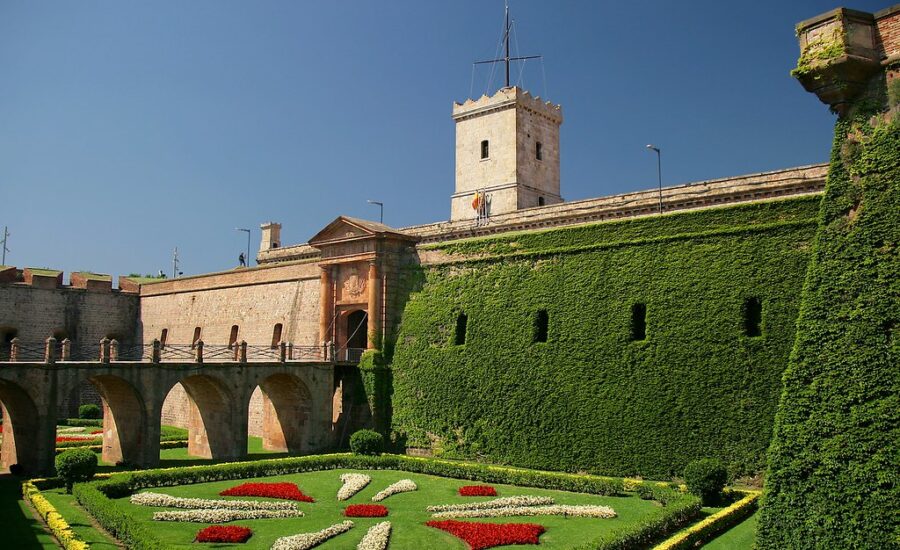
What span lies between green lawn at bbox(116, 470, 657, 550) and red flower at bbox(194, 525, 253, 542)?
7.8 inches

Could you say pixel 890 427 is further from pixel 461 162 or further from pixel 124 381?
pixel 461 162

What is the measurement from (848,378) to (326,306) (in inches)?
931

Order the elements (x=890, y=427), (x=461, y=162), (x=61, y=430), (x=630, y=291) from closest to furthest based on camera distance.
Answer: (x=890, y=427) < (x=630, y=291) < (x=61, y=430) < (x=461, y=162)

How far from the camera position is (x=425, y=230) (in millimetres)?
34312

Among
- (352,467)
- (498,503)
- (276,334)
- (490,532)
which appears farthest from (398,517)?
(276,334)

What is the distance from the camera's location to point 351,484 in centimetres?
2159

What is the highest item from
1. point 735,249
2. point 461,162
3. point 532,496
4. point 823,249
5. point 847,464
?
point 461,162

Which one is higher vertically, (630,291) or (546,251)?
(546,251)

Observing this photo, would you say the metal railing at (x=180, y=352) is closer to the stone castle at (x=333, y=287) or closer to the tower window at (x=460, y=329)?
the stone castle at (x=333, y=287)

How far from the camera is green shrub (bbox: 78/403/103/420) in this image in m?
38.1

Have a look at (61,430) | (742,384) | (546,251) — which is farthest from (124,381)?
(742,384)

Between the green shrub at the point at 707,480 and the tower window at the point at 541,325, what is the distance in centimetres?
758

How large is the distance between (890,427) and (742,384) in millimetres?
10716

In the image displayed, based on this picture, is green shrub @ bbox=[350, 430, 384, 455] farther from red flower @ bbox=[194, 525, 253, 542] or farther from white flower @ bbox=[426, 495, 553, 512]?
red flower @ bbox=[194, 525, 253, 542]
